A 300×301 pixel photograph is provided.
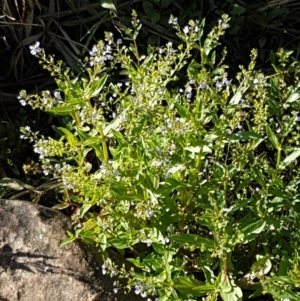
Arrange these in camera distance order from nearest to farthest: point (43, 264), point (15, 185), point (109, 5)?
1. point (43, 264)
2. point (15, 185)
3. point (109, 5)

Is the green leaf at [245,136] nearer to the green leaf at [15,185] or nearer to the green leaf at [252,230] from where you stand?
the green leaf at [252,230]

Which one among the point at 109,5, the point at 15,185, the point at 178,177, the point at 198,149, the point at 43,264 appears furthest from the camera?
the point at 109,5

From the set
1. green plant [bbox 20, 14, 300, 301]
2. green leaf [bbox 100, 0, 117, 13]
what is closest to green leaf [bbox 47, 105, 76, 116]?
green plant [bbox 20, 14, 300, 301]

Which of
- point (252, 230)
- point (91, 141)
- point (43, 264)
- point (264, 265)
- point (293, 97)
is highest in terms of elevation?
point (91, 141)

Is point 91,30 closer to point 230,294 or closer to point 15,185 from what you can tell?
point 15,185

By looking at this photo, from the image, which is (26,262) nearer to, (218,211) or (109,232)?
(109,232)

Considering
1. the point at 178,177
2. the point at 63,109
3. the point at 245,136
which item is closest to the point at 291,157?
the point at 245,136
